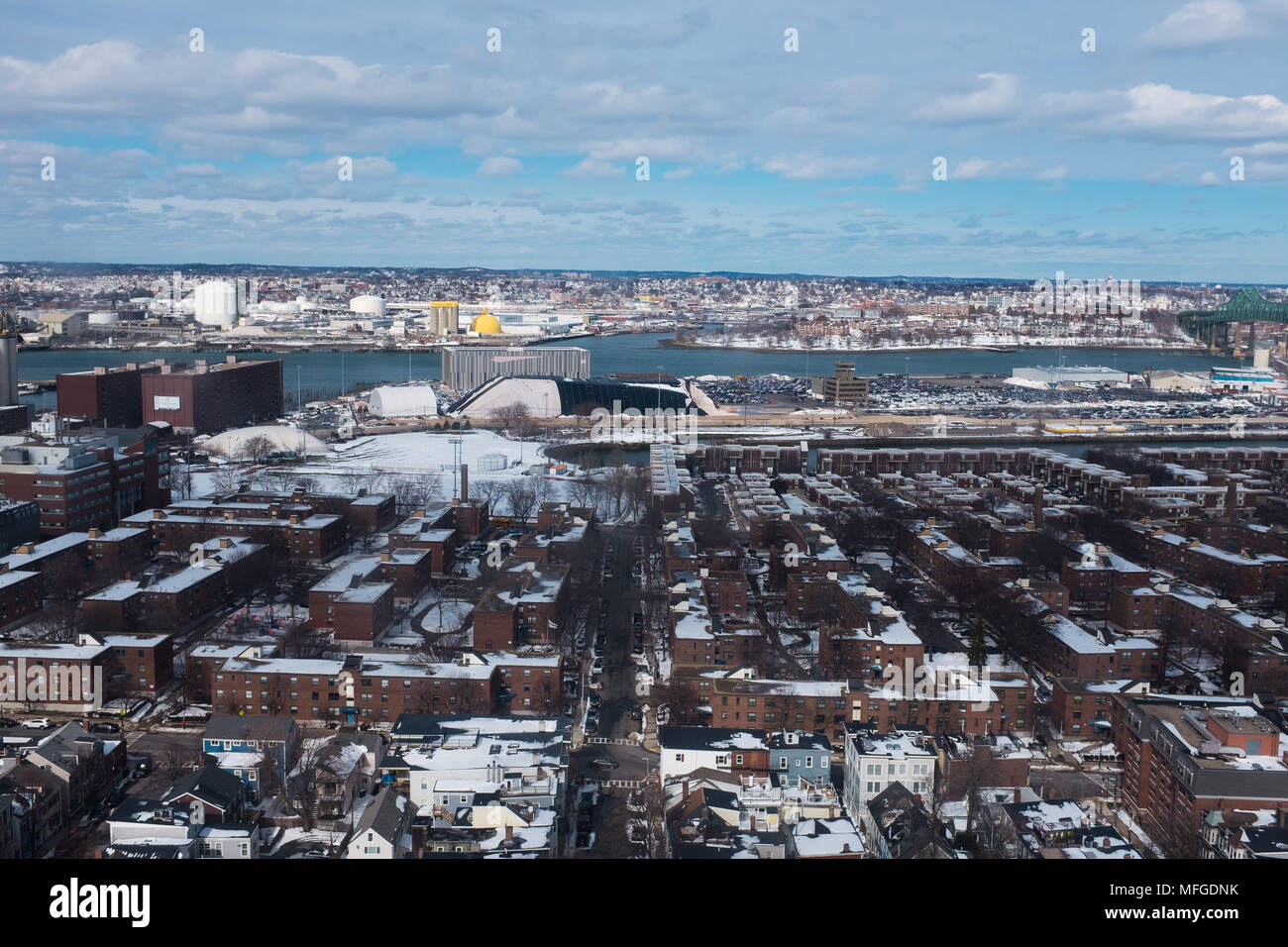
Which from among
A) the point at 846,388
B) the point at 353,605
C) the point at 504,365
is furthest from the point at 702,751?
the point at 504,365

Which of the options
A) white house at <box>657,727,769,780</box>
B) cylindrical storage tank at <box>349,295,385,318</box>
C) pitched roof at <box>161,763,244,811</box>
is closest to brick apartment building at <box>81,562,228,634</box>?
pitched roof at <box>161,763,244,811</box>

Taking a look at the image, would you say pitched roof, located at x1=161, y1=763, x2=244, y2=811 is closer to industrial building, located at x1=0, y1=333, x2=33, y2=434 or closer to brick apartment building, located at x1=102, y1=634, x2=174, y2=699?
brick apartment building, located at x1=102, y1=634, x2=174, y2=699

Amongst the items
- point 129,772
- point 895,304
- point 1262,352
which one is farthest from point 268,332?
point 129,772

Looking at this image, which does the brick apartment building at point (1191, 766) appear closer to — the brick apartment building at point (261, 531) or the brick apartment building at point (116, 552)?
the brick apartment building at point (261, 531)

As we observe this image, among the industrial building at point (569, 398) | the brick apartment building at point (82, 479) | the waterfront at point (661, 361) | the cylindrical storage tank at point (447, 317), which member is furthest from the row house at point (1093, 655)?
the cylindrical storage tank at point (447, 317)

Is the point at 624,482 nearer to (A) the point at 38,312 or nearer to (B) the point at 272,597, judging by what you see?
(B) the point at 272,597

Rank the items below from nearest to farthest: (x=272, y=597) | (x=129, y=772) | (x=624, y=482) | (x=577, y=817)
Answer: (x=577, y=817)
(x=129, y=772)
(x=272, y=597)
(x=624, y=482)
